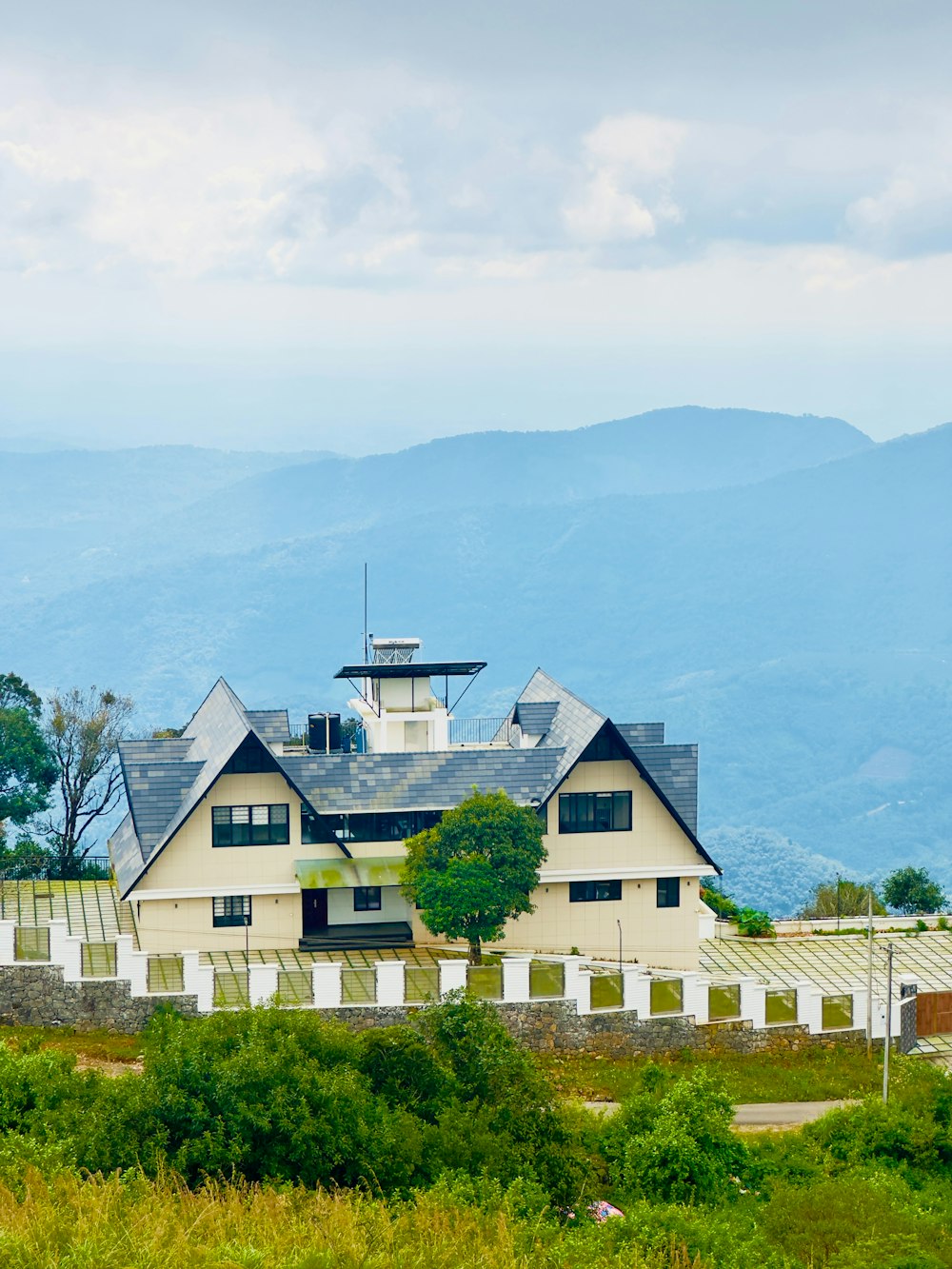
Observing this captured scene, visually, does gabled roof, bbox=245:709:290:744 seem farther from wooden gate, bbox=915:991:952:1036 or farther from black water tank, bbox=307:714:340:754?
wooden gate, bbox=915:991:952:1036

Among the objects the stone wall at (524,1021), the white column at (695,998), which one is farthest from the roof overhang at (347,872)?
the white column at (695,998)

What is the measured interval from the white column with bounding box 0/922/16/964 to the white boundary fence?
0.02m

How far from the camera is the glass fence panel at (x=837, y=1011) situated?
43281mm

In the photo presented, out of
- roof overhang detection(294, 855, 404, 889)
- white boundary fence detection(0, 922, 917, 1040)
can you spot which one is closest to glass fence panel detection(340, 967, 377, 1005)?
white boundary fence detection(0, 922, 917, 1040)

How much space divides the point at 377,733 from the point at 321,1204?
91.5ft

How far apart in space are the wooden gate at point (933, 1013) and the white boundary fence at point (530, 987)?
74 cm

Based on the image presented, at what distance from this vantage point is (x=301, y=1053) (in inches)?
1108

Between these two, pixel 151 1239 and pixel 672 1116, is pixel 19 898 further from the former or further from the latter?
pixel 151 1239

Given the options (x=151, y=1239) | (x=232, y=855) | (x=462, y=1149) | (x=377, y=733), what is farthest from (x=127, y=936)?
(x=151, y=1239)

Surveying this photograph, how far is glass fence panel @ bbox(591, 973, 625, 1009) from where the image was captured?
42.6m

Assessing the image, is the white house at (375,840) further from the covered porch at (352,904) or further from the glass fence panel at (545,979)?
the glass fence panel at (545,979)

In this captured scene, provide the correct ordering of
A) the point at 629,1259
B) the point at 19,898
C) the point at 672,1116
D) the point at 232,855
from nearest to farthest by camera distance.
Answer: the point at 629,1259, the point at 672,1116, the point at 232,855, the point at 19,898

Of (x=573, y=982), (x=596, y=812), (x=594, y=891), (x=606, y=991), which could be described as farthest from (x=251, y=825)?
(x=606, y=991)

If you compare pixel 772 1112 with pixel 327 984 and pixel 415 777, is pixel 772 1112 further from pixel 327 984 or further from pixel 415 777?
pixel 415 777
